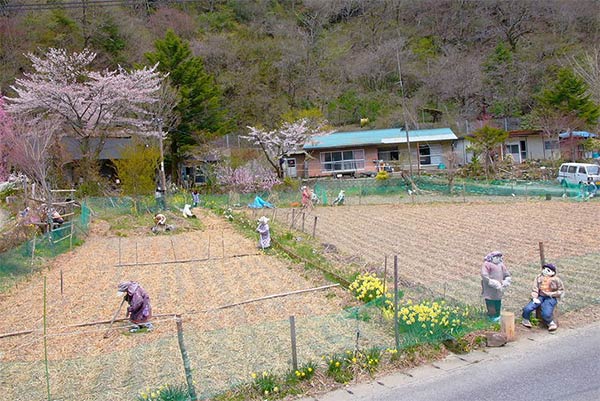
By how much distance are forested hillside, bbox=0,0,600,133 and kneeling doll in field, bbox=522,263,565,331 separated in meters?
28.6

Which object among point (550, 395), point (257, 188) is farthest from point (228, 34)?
point (550, 395)

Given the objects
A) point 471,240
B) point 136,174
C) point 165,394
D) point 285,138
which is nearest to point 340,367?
point 165,394

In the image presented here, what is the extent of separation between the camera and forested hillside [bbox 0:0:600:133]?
4009cm

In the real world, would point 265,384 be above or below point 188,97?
below

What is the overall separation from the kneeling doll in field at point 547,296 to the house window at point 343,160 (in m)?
28.2

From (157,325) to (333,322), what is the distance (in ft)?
9.00

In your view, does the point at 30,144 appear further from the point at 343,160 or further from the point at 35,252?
the point at 343,160

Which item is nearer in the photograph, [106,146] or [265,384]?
[265,384]

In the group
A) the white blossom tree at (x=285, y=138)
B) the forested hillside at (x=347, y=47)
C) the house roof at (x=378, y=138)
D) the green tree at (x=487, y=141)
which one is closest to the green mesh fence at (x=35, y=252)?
the white blossom tree at (x=285, y=138)

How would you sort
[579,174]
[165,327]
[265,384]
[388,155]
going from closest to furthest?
[265,384], [165,327], [579,174], [388,155]

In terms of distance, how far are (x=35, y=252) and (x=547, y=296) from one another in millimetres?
11754

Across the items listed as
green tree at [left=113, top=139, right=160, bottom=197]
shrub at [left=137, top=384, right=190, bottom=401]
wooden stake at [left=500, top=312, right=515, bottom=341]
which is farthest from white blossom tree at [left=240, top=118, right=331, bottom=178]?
shrub at [left=137, top=384, right=190, bottom=401]

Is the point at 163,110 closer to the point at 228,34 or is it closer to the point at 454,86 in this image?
the point at 228,34

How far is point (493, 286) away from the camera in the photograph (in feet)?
23.8
